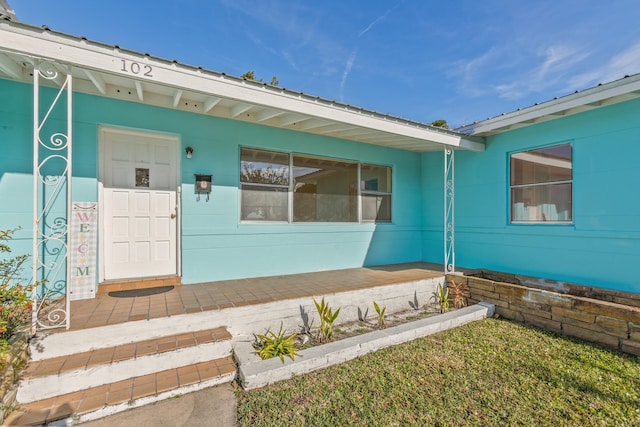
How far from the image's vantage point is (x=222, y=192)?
4805 millimetres

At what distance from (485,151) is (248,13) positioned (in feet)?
20.4

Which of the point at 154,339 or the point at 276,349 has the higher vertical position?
the point at 154,339

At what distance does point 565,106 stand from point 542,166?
116cm

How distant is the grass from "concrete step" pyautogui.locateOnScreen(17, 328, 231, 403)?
71 centimetres

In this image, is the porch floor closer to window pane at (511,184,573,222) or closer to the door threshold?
the door threshold

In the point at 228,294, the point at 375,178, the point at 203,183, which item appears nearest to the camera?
the point at 228,294

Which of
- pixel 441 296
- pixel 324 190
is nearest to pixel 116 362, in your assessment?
pixel 324 190

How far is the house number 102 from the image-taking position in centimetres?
297

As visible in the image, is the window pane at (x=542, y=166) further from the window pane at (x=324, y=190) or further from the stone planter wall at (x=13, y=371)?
the stone planter wall at (x=13, y=371)

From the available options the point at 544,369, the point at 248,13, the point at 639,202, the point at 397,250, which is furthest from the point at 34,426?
the point at 248,13

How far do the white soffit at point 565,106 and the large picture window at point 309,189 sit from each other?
2207 mm

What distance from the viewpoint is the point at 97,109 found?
3953 mm

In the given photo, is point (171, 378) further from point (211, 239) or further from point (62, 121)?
point (62, 121)

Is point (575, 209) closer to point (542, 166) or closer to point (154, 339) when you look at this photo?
point (542, 166)
